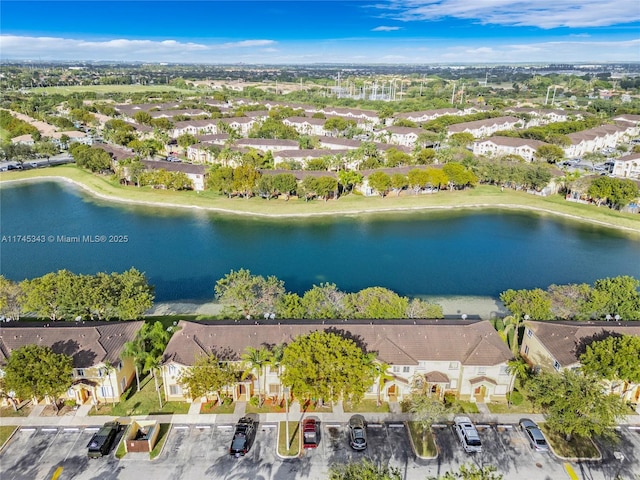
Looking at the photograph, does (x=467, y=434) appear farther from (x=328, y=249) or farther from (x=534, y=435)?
(x=328, y=249)

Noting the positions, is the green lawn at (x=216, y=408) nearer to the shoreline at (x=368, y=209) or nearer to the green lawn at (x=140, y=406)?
the green lawn at (x=140, y=406)

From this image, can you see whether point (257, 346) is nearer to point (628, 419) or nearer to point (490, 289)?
point (628, 419)

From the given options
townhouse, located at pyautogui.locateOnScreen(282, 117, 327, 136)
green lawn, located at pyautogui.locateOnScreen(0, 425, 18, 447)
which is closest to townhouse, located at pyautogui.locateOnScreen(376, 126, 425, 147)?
townhouse, located at pyautogui.locateOnScreen(282, 117, 327, 136)

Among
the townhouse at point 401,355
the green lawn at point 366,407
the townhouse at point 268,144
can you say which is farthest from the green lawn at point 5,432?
the townhouse at point 268,144

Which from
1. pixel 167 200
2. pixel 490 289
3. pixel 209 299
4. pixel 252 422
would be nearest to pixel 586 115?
pixel 490 289

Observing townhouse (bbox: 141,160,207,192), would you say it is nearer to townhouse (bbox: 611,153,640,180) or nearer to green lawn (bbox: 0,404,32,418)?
green lawn (bbox: 0,404,32,418)

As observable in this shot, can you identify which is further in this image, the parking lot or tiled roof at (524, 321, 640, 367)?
tiled roof at (524, 321, 640, 367)
